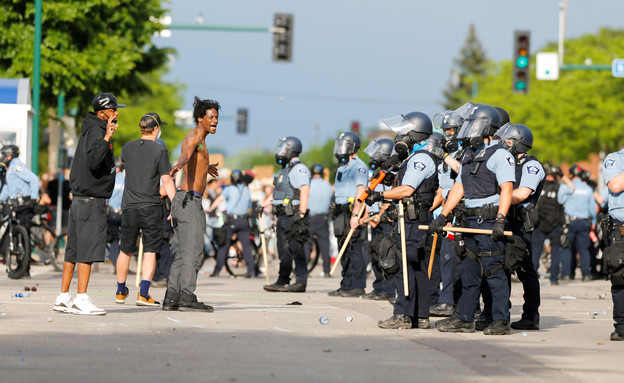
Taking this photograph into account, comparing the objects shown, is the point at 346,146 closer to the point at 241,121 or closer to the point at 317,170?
the point at 317,170

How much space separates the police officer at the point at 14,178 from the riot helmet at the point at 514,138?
25.6 ft

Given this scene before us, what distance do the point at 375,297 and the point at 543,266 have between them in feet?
35.1

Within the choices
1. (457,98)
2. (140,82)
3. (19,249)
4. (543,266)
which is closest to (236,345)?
(19,249)

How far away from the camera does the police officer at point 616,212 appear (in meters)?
10.1

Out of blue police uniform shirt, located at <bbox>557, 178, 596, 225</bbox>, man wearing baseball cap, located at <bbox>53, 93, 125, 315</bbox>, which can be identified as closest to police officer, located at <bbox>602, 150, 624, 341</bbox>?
man wearing baseball cap, located at <bbox>53, 93, 125, 315</bbox>

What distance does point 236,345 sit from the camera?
9008mm

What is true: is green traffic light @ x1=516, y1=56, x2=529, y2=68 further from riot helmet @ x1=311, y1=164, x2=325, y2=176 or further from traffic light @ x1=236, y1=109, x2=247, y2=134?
traffic light @ x1=236, y1=109, x2=247, y2=134

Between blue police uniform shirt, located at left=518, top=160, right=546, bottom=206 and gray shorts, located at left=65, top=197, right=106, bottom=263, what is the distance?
13.1ft

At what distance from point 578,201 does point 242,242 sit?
6.05 metres

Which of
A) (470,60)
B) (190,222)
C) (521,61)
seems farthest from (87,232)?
(470,60)

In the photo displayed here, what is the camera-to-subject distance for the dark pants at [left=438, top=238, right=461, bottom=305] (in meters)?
12.4

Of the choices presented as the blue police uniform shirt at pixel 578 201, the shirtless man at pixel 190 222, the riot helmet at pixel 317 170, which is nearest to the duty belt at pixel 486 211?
the shirtless man at pixel 190 222

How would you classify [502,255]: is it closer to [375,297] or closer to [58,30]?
[375,297]

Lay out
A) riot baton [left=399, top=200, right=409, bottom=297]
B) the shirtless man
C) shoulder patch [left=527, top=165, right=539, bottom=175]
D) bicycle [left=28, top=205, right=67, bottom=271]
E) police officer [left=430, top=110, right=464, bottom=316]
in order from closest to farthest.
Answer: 1. riot baton [left=399, top=200, right=409, bottom=297]
2. shoulder patch [left=527, top=165, right=539, bottom=175]
3. the shirtless man
4. police officer [left=430, top=110, right=464, bottom=316]
5. bicycle [left=28, top=205, right=67, bottom=271]
